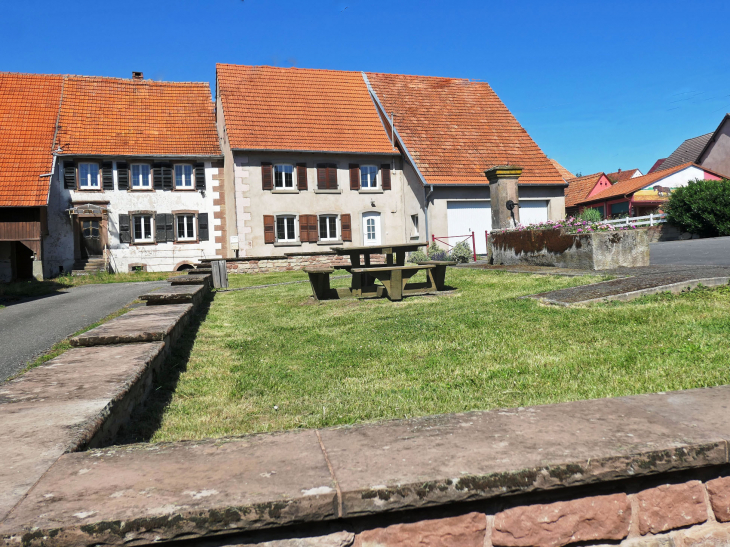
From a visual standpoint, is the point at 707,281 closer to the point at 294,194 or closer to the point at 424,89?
the point at 294,194

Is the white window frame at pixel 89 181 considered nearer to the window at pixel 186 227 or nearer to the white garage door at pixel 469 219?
the window at pixel 186 227

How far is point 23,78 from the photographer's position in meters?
29.5

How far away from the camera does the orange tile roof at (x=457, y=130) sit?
2573cm

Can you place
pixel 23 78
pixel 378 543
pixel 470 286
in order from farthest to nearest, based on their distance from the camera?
1. pixel 23 78
2. pixel 470 286
3. pixel 378 543

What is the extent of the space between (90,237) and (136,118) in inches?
258

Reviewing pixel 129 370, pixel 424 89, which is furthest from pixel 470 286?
pixel 424 89

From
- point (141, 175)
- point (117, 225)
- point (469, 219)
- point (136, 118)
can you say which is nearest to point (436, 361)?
point (469, 219)

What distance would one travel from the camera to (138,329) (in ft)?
16.1

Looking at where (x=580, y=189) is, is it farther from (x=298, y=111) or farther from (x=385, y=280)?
(x=385, y=280)

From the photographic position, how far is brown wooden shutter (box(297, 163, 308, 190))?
27.4m

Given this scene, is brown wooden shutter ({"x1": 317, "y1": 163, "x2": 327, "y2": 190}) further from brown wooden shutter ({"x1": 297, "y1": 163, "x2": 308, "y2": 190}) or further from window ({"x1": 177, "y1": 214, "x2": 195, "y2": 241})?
window ({"x1": 177, "y1": 214, "x2": 195, "y2": 241})

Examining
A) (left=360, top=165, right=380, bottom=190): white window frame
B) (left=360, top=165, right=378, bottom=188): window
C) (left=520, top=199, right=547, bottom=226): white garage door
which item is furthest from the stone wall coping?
(left=360, top=165, right=378, bottom=188): window

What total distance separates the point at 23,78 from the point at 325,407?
32.5m

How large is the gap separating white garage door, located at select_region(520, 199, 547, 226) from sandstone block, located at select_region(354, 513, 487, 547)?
25.9 metres
